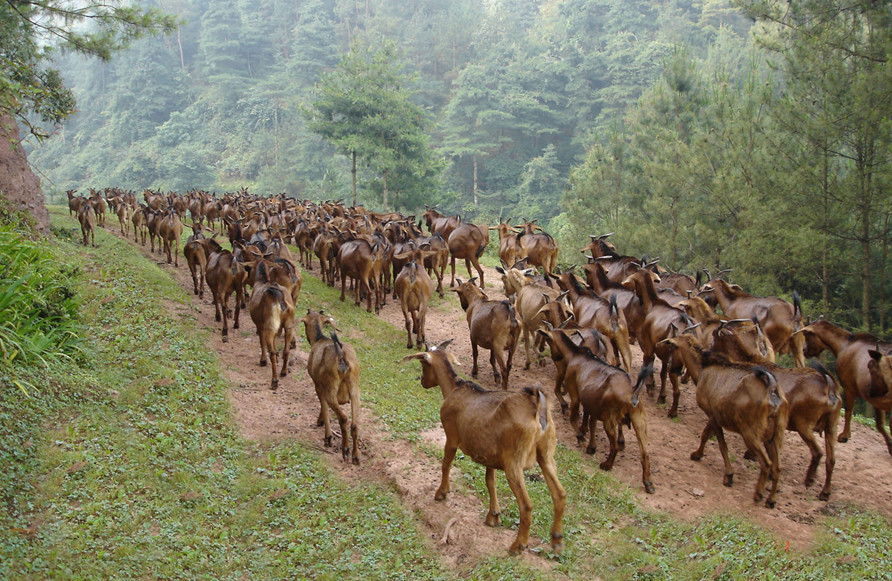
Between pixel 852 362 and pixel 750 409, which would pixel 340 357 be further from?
pixel 852 362

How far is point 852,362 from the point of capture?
9.67 m

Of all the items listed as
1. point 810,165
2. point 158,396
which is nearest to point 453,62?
point 810,165

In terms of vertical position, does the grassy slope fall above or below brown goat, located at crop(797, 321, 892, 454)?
below

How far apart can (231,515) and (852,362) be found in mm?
9256

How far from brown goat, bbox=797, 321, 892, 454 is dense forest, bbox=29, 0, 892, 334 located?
440cm

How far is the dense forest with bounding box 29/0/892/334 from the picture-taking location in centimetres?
1444

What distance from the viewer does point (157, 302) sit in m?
12.4

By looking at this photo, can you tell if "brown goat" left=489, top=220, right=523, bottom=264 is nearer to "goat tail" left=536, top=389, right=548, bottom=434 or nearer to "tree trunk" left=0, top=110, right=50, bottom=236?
"goat tail" left=536, top=389, right=548, bottom=434

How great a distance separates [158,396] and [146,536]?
2983mm

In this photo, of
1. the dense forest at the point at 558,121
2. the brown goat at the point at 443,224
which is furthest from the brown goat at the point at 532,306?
the dense forest at the point at 558,121

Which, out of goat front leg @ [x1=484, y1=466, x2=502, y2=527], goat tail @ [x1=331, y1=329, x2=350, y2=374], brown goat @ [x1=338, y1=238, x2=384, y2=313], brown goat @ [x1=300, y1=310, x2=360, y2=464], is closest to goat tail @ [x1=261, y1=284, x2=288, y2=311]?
brown goat @ [x1=300, y1=310, x2=360, y2=464]

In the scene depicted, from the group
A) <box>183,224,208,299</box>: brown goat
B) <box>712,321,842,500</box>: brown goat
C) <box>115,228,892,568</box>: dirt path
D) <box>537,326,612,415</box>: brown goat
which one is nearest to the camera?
<box>115,228,892,568</box>: dirt path

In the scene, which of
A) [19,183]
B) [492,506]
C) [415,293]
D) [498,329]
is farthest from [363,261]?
[19,183]

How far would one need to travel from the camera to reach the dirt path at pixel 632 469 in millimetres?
6871
